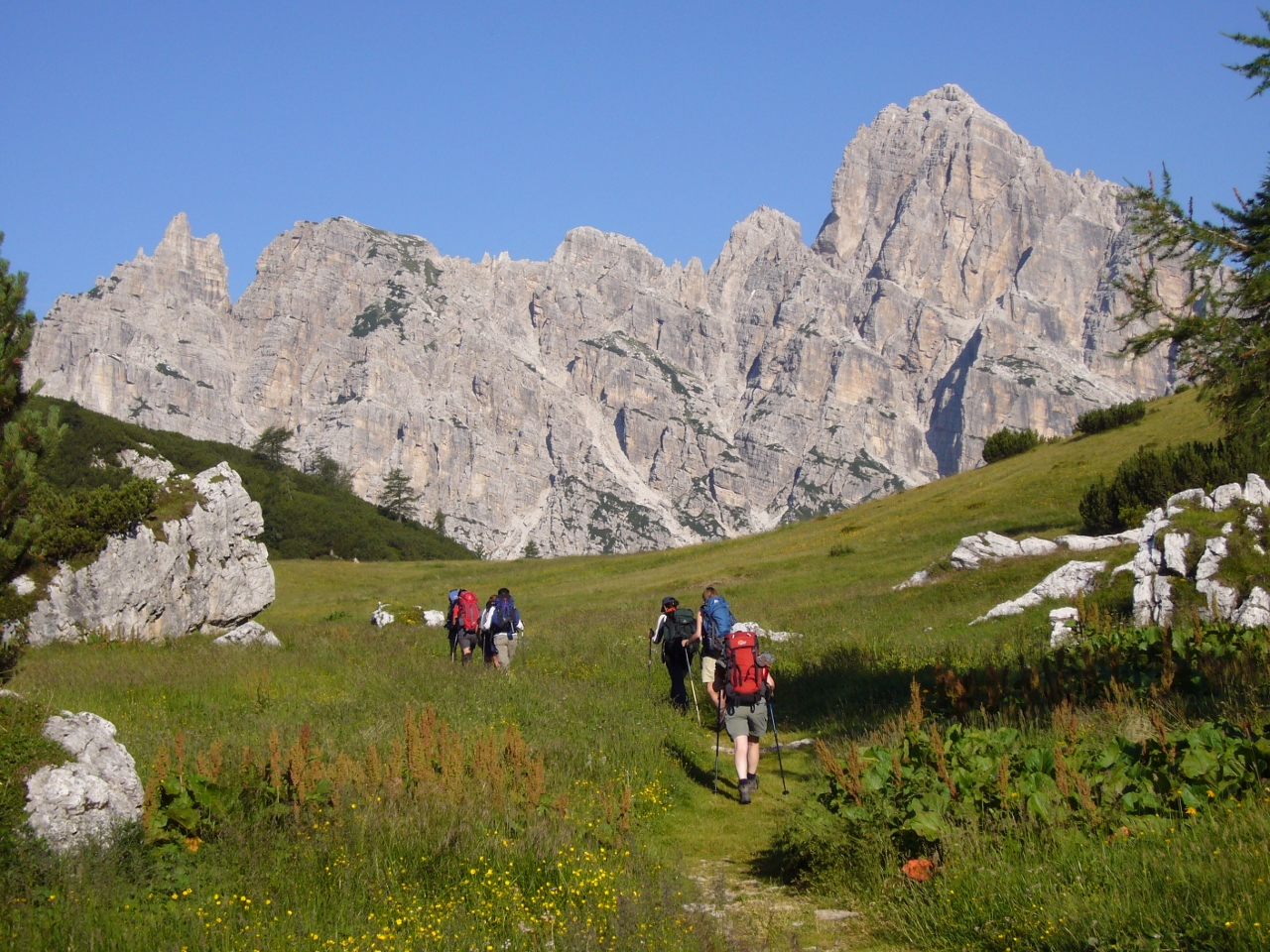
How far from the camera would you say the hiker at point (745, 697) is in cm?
1096

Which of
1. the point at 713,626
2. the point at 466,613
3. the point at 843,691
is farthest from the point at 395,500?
the point at 713,626

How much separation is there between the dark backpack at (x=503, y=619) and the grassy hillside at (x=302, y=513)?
58717 mm

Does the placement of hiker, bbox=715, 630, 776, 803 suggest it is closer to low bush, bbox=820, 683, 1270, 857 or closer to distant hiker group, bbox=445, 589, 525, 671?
low bush, bbox=820, 683, 1270, 857

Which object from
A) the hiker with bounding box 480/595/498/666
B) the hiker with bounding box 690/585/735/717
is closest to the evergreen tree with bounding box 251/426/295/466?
the hiker with bounding box 480/595/498/666

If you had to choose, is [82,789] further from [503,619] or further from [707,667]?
[503,619]

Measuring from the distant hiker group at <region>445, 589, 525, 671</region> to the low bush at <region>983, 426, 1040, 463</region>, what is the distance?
151 ft

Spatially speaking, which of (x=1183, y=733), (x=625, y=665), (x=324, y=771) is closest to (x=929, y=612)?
(x=625, y=665)

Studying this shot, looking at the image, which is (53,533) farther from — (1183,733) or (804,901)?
(1183,733)

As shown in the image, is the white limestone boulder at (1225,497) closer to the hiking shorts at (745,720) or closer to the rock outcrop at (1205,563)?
the rock outcrop at (1205,563)

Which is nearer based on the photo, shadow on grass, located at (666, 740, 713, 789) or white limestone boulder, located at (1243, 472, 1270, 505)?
shadow on grass, located at (666, 740, 713, 789)

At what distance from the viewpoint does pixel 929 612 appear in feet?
76.1

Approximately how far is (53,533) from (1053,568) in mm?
23451

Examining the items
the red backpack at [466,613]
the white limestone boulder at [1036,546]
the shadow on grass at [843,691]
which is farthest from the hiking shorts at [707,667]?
the white limestone boulder at [1036,546]

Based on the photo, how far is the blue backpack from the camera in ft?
42.6
